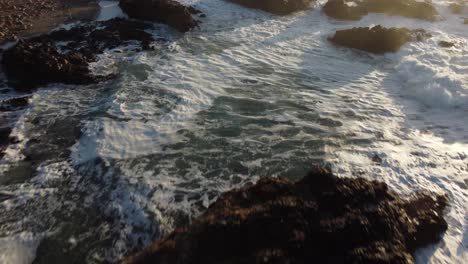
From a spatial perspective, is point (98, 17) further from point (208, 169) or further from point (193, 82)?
point (208, 169)

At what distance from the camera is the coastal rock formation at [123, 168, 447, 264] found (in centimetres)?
312

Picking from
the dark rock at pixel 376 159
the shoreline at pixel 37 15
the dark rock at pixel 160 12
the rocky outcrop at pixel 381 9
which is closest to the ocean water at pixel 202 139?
the dark rock at pixel 376 159

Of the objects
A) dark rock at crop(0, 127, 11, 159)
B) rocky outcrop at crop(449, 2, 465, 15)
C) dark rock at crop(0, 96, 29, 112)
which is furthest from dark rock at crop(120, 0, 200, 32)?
rocky outcrop at crop(449, 2, 465, 15)

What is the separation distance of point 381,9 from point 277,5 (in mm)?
5350

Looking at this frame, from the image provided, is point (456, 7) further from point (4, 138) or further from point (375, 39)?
point (4, 138)

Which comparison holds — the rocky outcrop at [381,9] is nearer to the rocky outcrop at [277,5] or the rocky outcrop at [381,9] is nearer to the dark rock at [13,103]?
the rocky outcrop at [277,5]

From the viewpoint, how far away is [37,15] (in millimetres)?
11984

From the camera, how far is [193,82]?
792cm

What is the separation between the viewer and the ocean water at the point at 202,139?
13.9 ft

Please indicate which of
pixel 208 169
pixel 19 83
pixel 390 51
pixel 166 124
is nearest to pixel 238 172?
pixel 208 169

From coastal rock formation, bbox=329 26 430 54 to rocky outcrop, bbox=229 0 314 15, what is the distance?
145 inches

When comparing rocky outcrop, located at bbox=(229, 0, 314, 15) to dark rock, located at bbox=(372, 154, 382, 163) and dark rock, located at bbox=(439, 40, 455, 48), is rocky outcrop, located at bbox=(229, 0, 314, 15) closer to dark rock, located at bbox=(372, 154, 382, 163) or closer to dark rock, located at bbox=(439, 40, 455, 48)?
dark rock, located at bbox=(439, 40, 455, 48)

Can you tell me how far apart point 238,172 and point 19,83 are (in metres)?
5.69

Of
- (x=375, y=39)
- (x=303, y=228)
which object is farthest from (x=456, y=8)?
(x=303, y=228)
